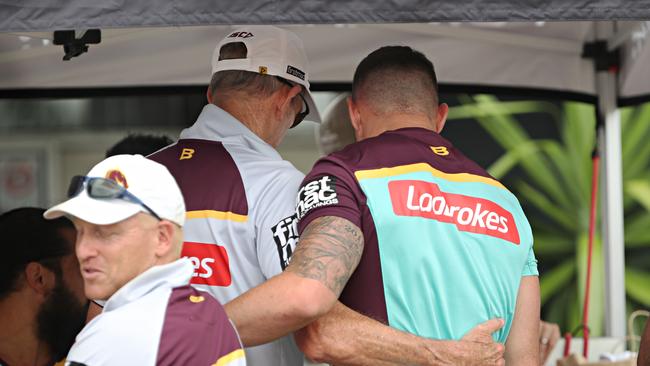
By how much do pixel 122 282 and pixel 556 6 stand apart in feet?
3.58

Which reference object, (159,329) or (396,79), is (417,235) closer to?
(396,79)

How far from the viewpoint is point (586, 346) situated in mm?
4504

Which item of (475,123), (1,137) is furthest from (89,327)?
(1,137)

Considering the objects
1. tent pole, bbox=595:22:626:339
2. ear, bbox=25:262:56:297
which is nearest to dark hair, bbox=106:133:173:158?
ear, bbox=25:262:56:297

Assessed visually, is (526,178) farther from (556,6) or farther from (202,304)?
(202,304)

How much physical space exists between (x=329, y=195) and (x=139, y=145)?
171 centimetres

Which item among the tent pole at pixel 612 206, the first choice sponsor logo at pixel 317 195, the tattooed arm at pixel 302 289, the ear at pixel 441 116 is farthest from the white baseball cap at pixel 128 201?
the tent pole at pixel 612 206

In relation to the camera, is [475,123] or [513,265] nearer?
[513,265]

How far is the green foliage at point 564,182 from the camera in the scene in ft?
22.9

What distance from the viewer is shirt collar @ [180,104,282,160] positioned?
9.17ft

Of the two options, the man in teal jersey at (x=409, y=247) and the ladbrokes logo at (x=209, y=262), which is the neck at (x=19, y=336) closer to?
the ladbrokes logo at (x=209, y=262)

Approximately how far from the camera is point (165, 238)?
2084 millimetres

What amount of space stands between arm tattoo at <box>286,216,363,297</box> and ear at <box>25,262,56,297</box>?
1126 millimetres

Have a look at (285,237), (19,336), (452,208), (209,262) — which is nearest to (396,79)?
(452,208)
